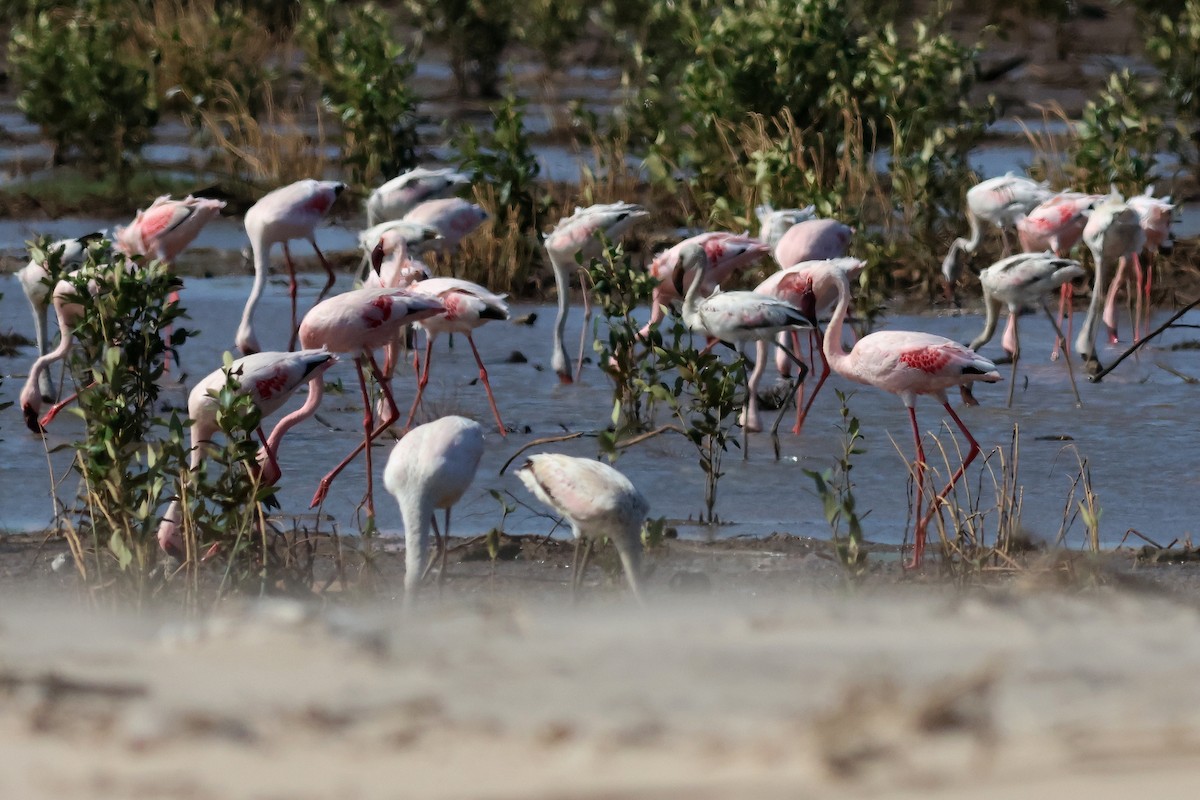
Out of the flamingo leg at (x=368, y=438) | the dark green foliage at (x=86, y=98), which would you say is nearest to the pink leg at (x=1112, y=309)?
the flamingo leg at (x=368, y=438)

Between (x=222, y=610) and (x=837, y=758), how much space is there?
1.82m

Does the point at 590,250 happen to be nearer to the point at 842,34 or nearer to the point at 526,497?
the point at 526,497

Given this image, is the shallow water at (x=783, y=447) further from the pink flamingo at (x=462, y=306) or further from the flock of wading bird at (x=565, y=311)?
the pink flamingo at (x=462, y=306)

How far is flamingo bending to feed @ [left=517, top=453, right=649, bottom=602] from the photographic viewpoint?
4.27 metres

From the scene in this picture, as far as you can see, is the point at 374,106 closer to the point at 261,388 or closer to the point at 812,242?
the point at 812,242

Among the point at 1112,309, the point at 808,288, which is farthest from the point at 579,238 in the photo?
the point at 1112,309

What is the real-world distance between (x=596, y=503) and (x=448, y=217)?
4.00 meters

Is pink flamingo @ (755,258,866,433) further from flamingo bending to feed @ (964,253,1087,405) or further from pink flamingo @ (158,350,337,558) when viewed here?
pink flamingo @ (158,350,337,558)

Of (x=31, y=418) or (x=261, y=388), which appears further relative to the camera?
(x=31, y=418)

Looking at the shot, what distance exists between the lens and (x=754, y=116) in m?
10.4

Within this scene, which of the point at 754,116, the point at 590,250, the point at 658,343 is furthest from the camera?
the point at 754,116

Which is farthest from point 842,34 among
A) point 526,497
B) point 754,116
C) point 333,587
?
point 333,587

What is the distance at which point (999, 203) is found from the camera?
8.62 meters

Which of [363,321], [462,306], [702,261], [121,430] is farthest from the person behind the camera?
[702,261]
